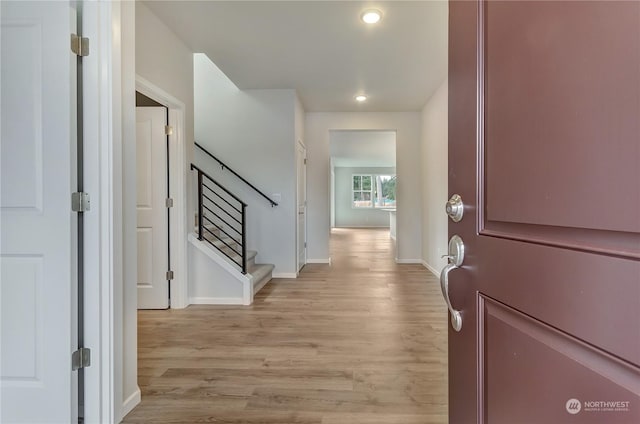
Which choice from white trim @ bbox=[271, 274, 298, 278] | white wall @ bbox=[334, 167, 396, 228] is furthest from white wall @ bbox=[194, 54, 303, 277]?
white wall @ bbox=[334, 167, 396, 228]

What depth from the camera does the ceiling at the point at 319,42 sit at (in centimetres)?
247

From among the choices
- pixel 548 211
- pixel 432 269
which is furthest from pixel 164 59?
pixel 432 269

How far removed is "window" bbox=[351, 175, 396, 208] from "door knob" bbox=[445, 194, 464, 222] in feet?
41.2

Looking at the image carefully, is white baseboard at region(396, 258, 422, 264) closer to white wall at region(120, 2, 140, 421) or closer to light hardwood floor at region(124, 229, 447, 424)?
light hardwood floor at region(124, 229, 447, 424)

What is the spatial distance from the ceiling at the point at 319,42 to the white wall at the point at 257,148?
13.4 inches

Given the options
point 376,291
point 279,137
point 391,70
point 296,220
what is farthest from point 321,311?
point 391,70

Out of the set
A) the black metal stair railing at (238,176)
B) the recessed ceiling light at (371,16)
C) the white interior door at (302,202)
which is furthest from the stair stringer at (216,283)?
the recessed ceiling light at (371,16)

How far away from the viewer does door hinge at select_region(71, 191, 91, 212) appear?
4.35 feet

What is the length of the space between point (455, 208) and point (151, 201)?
3.01m

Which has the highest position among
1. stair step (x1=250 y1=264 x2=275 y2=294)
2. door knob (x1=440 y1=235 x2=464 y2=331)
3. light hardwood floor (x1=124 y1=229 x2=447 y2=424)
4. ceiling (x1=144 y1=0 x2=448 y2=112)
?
ceiling (x1=144 y1=0 x2=448 y2=112)

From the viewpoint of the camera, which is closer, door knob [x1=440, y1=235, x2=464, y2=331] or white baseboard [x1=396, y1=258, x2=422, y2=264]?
door knob [x1=440, y1=235, x2=464, y2=331]

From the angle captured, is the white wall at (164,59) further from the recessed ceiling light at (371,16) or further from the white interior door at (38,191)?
the recessed ceiling light at (371,16)

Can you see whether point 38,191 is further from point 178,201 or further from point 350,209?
point 350,209

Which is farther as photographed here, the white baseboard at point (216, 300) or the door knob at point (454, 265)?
the white baseboard at point (216, 300)
